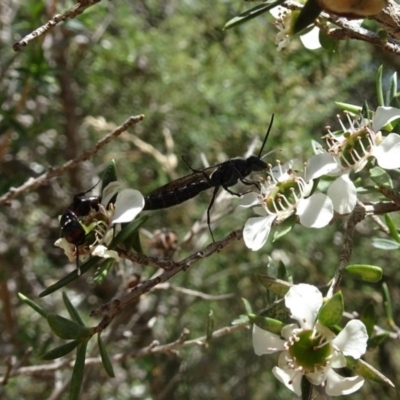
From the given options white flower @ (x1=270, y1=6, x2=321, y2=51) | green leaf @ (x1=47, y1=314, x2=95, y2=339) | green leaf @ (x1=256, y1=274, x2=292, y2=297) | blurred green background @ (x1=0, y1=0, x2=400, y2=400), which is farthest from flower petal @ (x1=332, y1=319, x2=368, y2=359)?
blurred green background @ (x1=0, y1=0, x2=400, y2=400)

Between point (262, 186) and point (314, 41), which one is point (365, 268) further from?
point (314, 41)

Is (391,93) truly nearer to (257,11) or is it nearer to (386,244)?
(386,244)

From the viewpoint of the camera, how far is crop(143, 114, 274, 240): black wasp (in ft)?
3.39

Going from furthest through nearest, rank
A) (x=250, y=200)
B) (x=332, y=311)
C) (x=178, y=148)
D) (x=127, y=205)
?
(x=178, y=148), (x=250, y=200), (x=127, y=205), (x=332, y=311)

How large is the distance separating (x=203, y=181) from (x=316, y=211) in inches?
9.5

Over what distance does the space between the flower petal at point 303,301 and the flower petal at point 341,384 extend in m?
0.09

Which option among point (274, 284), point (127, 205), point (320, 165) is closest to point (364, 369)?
point (274, 284)

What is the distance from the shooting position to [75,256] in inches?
37.8

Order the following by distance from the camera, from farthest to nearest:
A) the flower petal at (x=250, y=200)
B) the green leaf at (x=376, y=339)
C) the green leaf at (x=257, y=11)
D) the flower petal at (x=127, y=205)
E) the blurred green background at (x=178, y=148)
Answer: the blurred green background at (x=178, y=148) < the green leaf at (x=376, y=339) < the flower petal at (x=250, y=200) < the flower petal at (x=127, y=205) < the green leaf at (x=257, y=11)

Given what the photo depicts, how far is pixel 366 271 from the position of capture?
2.94ft

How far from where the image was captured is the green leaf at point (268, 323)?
92 centimetres

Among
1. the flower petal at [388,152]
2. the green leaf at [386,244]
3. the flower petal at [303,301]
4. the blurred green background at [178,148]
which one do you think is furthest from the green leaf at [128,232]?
the blurred green background at [178,148]

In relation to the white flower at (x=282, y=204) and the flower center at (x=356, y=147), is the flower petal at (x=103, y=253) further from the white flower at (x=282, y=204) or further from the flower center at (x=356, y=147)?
the flower center at (x=356, y=147)

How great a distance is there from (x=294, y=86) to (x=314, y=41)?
3.60ft
